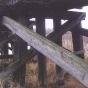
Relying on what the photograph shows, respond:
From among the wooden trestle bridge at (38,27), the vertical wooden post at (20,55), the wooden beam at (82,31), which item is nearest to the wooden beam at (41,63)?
the wooden trestle bridge at (38,27)

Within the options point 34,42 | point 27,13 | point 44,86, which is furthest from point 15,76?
point 34,42

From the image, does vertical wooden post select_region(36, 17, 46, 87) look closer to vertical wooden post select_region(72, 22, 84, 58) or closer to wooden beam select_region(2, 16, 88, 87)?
vertical wooden post select_region(72, 22, 84, 58)

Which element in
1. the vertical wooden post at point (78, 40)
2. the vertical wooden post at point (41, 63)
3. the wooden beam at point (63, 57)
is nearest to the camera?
the wooden beam at point (63, 57)

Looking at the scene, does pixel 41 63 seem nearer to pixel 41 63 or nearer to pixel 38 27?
pixel 41 63

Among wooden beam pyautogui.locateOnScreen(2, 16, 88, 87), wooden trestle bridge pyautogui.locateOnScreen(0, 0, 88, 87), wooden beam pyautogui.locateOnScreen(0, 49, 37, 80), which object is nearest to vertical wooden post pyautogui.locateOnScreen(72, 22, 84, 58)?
wooden trestle bridge pyautogui.locateOnScreen(0, 0, 88, 87)

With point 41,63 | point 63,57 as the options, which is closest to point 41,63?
point 41,63

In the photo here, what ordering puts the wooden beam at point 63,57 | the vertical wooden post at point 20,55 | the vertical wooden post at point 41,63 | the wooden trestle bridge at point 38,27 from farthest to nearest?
the vertical wooden post at point 41,63 < the vertical wooden post at point 20,55 < the wooden trestle bridge at point 38,27 < the wooden beam at point 63,57

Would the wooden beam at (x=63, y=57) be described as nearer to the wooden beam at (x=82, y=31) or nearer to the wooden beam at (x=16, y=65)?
the wooden beam at (x=16, y=65)

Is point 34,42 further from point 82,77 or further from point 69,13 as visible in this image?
point 69,13

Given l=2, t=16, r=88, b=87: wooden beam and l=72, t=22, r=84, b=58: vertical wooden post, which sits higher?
l=2, t=16, r=88, b=87: wooden beam

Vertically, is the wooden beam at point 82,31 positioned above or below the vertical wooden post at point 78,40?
above

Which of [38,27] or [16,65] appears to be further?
[38,27]

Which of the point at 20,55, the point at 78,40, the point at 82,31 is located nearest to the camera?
the point at 20,55

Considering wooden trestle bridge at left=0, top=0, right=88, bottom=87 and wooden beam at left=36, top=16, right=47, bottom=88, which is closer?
wooden trestle bridge at left=0, top=0, right=88, bottom=87
